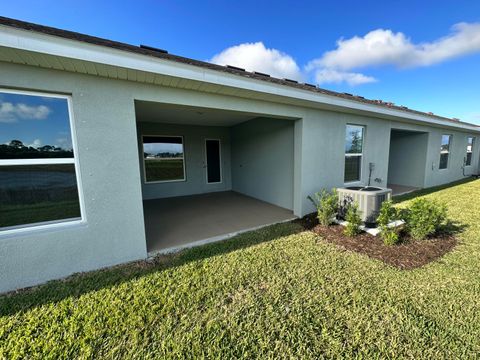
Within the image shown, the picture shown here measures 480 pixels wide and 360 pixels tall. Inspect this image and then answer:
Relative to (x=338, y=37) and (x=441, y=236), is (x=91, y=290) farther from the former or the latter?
(x=338, y=37)

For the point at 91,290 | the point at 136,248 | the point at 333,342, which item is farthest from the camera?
the point at 136,248

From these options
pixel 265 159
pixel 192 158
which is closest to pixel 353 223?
pixel 265 159

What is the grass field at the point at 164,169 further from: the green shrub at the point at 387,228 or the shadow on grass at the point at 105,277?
the green shrub at the point at 387,228

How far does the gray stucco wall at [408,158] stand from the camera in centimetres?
830

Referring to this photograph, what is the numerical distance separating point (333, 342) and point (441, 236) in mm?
3820

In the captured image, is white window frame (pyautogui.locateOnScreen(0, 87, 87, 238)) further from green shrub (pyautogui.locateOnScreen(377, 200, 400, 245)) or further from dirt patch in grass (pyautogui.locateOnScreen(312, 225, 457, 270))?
green shrub (pyautogui.locateOnScreen(377, 200, 400, 245))

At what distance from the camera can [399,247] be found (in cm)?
345

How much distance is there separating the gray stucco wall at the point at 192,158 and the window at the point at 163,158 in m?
0.17

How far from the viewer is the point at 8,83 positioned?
2.29 metres

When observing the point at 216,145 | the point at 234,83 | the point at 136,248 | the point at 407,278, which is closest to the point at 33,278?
the point at 136,248

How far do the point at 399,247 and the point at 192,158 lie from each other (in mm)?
7040

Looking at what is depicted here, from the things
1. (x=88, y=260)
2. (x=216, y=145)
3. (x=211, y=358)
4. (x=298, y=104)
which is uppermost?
(x=298, y=104)

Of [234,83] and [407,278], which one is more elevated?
[234,83]

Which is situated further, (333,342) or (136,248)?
(136,248)
